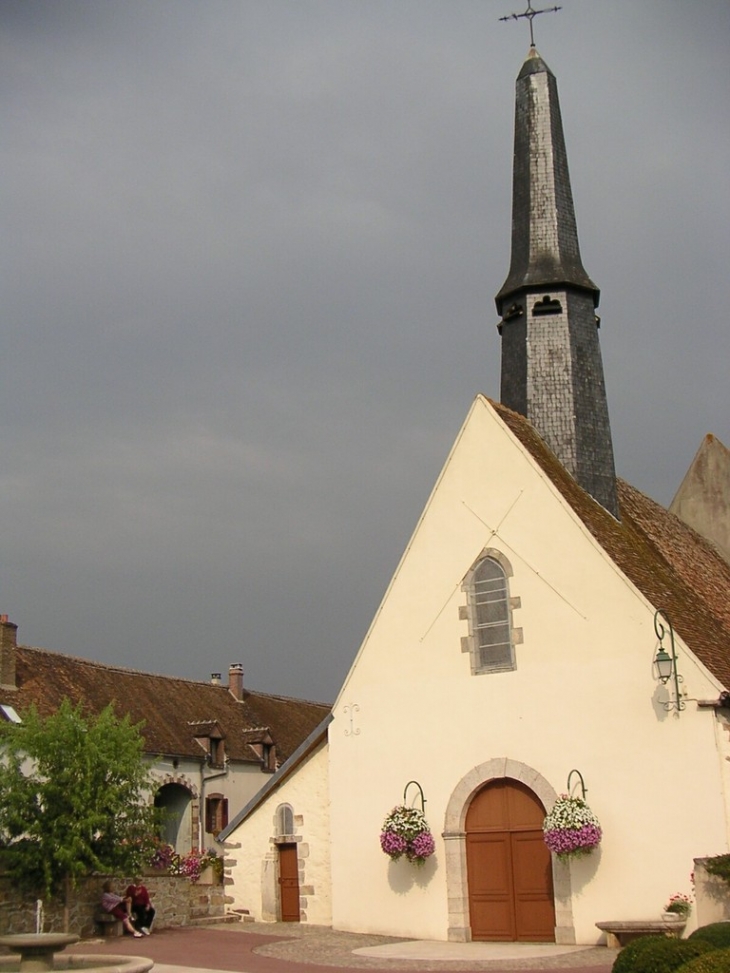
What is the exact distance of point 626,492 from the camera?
2119cm

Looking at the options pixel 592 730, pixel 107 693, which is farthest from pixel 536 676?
pixel 107 693

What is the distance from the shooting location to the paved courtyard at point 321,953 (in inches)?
514

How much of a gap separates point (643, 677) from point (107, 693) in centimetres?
1983

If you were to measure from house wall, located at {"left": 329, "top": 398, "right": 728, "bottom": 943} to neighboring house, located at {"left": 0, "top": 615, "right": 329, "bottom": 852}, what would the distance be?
11643 millimetres

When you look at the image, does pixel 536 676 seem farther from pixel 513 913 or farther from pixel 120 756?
pixel 120 756

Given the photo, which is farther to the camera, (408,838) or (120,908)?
(120,908)

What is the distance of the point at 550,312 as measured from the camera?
19844mm

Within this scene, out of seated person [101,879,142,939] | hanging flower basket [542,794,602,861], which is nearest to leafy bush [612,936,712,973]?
hanging flower basket [542,794,602,861]

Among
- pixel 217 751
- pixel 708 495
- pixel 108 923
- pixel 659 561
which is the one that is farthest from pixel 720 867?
pixel 217 751

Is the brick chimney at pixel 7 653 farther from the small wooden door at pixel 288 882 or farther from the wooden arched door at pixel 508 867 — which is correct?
the wooden arched door at pixel 508 867

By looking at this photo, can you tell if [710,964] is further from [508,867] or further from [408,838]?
[408,838]

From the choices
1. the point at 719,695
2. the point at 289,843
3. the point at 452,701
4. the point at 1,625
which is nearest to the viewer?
the point at 719,695

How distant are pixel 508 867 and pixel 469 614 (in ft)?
12.1

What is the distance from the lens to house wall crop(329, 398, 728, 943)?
15.0 metres
